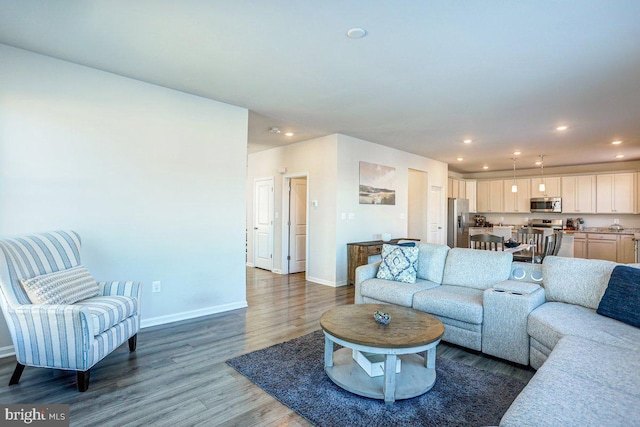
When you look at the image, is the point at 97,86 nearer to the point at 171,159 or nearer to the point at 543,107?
the point at 171,159

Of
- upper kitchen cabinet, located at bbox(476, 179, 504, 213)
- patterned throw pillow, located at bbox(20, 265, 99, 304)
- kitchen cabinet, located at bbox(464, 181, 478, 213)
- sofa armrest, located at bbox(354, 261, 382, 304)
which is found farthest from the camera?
kitchen cabinet, located at bbox(464, 181, 478, 213)

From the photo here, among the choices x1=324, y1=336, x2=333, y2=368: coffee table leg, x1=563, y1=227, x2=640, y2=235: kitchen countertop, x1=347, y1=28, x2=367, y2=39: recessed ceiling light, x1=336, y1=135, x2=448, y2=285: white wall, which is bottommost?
x1=324, y1=336, x2=333, y2=368: coffee table leg

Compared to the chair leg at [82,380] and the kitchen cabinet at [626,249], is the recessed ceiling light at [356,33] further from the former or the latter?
the kitchen cabinet at [626,249]

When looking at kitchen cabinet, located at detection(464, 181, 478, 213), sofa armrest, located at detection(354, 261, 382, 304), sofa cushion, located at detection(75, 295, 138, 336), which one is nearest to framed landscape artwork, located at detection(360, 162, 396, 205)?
sofa armrest, located at detection(354, 261, 382, 304)

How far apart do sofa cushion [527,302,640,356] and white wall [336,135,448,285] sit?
10.6 feet

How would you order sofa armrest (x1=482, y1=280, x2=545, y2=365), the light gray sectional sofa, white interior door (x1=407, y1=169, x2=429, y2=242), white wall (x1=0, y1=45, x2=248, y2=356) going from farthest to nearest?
white interior door (x1=407, y1=169, x2=429, y2=242) < white wall (x1=0, y1=45, x2=248, y2=356) < sofa armrest (x1=482, y1=280, x2=545, y2=365) < the light gray sectional sofa

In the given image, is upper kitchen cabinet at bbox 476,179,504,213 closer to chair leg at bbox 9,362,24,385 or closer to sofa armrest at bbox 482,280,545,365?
sofa armrest at bbox 482,280,545,365

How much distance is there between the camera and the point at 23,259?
7.78ft

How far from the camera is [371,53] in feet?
8.86

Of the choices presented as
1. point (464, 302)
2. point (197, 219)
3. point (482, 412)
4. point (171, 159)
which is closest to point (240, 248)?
point (197, 219)

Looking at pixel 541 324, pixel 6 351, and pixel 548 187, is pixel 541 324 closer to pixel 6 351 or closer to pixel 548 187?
pixel 6 351

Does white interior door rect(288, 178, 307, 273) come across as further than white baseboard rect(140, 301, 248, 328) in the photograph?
Yes

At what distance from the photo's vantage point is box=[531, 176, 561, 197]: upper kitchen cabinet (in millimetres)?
8242

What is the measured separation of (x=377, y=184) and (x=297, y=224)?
1.82 meters
